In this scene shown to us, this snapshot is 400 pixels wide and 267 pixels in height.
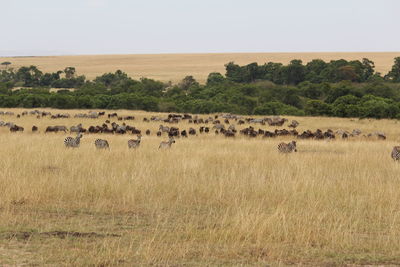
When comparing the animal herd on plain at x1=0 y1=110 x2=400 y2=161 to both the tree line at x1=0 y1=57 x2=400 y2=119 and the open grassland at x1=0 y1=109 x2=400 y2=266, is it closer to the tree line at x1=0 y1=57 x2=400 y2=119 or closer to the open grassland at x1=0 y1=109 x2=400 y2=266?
the open grassland at x1=0 y1=109 x2=400 y2=266

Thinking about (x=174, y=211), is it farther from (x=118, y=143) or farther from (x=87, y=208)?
(x=118, y=143)

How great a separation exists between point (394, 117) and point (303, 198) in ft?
131

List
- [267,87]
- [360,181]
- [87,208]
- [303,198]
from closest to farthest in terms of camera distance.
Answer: [87,208] → [303,198] → [360,181] → [267,87]

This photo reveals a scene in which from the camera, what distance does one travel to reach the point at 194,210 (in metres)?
9.53

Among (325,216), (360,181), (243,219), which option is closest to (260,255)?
(243,219)

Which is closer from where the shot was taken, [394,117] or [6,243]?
[6,243]

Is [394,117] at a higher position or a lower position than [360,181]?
lower

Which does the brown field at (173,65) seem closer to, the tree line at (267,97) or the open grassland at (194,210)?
the tree line at (267,97)

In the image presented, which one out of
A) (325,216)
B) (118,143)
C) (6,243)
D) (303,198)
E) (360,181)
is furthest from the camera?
(118,143)

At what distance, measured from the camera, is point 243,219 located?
8.04 metres

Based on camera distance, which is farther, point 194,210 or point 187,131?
point 187,131

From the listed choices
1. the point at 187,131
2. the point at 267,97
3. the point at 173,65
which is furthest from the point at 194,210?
the point at 173,65

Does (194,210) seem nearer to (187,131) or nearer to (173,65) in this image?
(187,131)

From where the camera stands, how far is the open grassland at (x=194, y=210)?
22.2 feet
